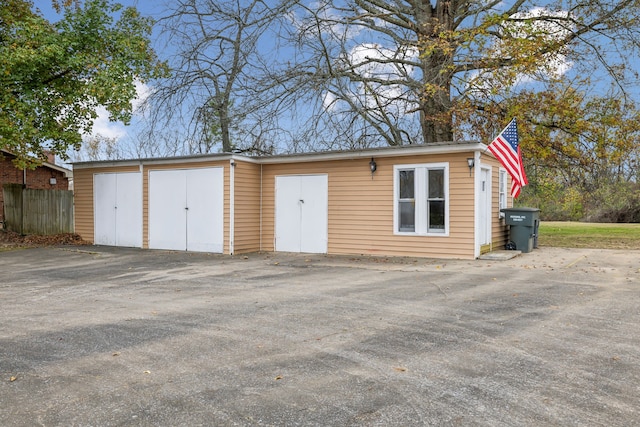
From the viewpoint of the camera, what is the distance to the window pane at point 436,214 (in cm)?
1126

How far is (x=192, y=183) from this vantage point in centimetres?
1316

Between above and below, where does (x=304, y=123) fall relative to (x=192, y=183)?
above

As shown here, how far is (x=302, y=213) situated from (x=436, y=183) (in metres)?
3.59

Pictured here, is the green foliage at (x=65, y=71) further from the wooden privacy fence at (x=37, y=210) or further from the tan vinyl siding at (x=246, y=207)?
the tan vinyl siding at (x=246, y=207)

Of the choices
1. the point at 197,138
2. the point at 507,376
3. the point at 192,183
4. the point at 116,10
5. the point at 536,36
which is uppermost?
the point at 116,10

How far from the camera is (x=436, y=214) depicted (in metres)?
11.3

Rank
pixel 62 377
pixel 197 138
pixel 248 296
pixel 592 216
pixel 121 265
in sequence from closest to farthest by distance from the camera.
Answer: pixel 62 377, pixel 248 296, pixel 121 265, pixel 197 138, pixel 592 216

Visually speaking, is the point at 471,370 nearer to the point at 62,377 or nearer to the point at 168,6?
the point at 62,377

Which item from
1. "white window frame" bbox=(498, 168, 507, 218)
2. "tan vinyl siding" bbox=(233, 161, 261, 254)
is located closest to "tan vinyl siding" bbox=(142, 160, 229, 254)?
"tan vinyl siding" bbox=(233, 161, 261, 254)

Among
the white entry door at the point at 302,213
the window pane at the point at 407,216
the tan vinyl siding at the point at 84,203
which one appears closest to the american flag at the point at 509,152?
the window pane at the point at 407,216

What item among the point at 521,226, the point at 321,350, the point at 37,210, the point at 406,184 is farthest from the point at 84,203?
the point at 321,350

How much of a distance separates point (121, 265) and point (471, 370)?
857cm

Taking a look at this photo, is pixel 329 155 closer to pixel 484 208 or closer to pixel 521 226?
pixel 484 208

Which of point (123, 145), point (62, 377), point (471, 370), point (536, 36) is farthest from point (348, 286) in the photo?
point (123, 145)
